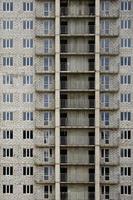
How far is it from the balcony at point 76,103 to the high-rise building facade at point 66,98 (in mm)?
127

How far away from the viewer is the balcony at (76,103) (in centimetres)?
4994

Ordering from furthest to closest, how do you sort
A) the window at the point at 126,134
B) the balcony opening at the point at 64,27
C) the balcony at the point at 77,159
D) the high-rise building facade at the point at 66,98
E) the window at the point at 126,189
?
the balcony opening at the point at 64,27 < the window at the point at 126,134 < the window at the point at 126,189 < the high-rise building facade at the point at 66,98 < the balcony at the point at 77,159

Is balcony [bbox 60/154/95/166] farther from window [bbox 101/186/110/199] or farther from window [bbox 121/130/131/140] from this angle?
window [bbox 121/130/131/140]

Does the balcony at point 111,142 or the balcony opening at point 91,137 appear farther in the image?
the balcony opening at point 91,137

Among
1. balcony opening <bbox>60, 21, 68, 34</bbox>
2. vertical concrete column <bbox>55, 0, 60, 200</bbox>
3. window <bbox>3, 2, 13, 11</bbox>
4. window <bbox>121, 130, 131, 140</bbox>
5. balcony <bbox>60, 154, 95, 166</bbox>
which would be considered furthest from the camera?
window <bbox>3, 2, 13, 11</bbox>

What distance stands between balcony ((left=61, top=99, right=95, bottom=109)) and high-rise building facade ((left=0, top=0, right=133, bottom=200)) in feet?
0.42

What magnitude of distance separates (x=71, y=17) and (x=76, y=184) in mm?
21037

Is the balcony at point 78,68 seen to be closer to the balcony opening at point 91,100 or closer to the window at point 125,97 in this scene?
the balcony opening at point 91,100

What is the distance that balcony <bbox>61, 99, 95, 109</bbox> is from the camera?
164ft

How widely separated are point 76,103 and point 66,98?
4.70 feet

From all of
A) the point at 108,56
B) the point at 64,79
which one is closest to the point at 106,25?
the point at 108,56

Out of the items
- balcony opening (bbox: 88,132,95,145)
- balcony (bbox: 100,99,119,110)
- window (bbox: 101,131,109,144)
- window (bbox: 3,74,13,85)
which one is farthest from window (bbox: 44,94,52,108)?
window (bbox: 101,131,109,144)

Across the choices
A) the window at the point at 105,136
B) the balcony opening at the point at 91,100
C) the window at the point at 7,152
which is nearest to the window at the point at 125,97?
the balcony opening at the point at 91,100

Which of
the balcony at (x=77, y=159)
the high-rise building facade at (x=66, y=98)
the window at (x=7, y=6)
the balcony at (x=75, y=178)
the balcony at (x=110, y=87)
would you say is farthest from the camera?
the window at (x=7, y=6)
